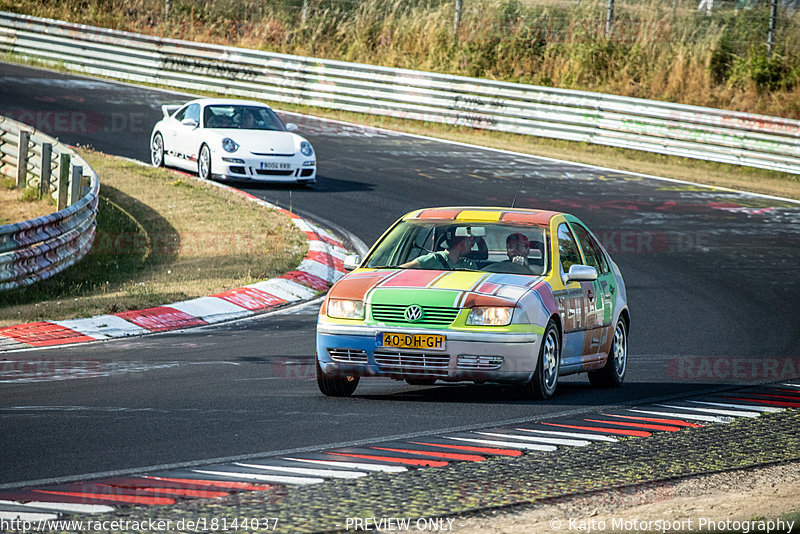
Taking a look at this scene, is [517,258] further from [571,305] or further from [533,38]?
[533,38]

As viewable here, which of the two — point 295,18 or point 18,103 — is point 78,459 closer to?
point 18,103

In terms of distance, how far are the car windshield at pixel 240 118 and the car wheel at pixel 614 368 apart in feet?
42.7

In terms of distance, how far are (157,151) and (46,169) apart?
12.5ft

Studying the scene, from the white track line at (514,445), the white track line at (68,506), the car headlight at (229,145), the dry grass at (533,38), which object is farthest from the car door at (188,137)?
the white track line at (68,506)

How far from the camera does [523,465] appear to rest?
661 cm

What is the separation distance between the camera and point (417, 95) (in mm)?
30000

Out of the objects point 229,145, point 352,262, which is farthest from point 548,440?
point 229,145

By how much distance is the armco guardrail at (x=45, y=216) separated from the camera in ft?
44.6

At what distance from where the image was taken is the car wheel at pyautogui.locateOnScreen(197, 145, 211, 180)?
71.2 ft

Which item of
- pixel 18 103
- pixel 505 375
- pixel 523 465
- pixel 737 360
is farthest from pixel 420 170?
pixel 523 465

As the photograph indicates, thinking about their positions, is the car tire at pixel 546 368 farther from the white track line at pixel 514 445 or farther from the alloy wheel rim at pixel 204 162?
the alloy wheel rim at pixel 204 162

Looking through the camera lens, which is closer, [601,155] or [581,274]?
[581,274]

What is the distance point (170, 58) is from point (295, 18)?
24.0 feet

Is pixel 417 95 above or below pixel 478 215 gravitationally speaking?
below
